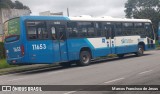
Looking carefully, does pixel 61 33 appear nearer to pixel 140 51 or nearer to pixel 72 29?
pixel 72 29

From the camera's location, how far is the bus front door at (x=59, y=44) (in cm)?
1956

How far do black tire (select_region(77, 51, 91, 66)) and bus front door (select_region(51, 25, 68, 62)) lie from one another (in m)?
1.33

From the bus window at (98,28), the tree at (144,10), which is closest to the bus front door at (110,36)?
the bus window at (98,28)

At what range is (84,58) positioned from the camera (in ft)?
70.6

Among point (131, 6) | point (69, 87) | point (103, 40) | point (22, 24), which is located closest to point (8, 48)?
point (22, 24)

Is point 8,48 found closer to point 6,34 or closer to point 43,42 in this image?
point 6,34

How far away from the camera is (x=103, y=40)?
23000mm

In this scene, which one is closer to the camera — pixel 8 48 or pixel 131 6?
pixel 8 48

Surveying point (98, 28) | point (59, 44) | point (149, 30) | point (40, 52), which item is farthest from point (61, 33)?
point (149, 30)

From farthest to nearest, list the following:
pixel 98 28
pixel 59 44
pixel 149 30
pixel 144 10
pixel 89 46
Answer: pixel 144 10 < pixel 149 30 < pixel 98 28 < pixel 89 46 < pixel 59 44

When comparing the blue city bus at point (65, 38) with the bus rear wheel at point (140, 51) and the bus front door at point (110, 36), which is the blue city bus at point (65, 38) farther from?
the bus rear wheel at point (140, 51)

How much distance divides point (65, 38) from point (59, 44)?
64 centimetres

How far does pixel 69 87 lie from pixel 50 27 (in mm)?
8300

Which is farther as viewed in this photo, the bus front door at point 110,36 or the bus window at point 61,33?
the bus front door at point 110,36
